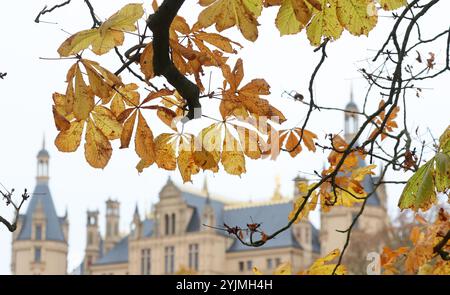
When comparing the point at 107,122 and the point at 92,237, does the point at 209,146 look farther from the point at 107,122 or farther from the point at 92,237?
the point at 92,237

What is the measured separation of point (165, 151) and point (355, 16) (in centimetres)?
46

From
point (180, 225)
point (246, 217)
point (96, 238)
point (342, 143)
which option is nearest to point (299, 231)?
point (246, 217)

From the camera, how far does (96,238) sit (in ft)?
189

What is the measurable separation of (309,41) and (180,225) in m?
46.8

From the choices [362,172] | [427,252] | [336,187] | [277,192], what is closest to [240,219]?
[277,192]

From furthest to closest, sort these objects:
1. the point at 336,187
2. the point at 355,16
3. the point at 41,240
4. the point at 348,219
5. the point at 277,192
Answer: the point at 41,240 < the point at 277,192 < the point at 348,219 < the point at 336,187 < the point at 355,16

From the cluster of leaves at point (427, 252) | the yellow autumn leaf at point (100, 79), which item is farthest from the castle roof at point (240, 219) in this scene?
the yellow autumn leaf at point (100, 79)

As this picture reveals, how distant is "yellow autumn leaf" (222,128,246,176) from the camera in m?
2.02

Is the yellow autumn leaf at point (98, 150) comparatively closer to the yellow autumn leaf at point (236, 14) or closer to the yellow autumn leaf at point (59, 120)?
the yellow autumn leaf at point (59, 120)

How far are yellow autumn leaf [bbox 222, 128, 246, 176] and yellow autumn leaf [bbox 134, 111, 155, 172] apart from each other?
6.1 inches

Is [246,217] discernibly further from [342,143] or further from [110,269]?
[342,143]

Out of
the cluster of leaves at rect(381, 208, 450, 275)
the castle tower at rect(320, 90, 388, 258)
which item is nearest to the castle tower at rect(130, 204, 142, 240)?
the castle tower at rect(320, 90, 388, 258)

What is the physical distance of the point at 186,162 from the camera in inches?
82.0

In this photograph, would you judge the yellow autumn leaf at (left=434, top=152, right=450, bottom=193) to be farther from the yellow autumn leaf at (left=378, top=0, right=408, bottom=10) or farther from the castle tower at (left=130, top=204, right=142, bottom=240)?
the castle tower at (left=130, top=204, right=142, bottom=240)
